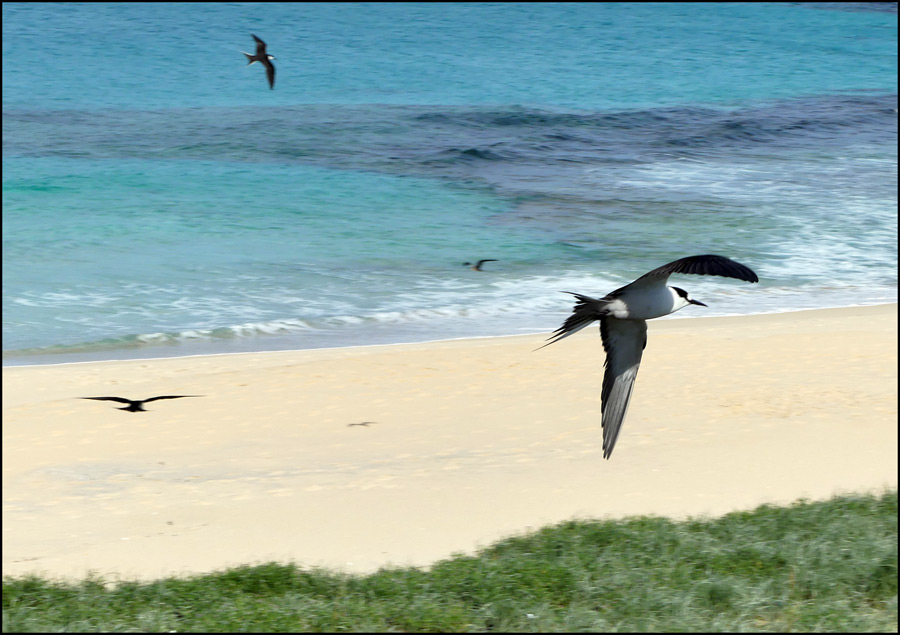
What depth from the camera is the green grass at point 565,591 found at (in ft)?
13.2

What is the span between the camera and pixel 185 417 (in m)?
7.18

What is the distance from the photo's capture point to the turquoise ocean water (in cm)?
1162

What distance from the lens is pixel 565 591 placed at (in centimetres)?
429

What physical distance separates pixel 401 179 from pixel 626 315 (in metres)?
16.6

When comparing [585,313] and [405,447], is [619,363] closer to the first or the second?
[585,313]

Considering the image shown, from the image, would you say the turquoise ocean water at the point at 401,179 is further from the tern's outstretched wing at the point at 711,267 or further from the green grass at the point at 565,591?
the tern's outstretched wing at the point at 711,267

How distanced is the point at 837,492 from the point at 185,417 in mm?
3765

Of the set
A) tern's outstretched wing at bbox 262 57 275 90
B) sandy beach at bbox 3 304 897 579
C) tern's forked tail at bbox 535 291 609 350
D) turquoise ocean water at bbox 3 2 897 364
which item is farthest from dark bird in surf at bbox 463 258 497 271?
tern's forked tail at bbox 535 291 609 350

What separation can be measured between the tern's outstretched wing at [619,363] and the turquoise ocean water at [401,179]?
18.4ft

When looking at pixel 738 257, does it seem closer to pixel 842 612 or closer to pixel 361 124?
pixel 842 612

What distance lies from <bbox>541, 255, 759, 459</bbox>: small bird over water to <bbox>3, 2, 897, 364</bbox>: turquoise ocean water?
5.63 m

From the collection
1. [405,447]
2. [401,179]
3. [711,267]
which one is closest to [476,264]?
[405,447]

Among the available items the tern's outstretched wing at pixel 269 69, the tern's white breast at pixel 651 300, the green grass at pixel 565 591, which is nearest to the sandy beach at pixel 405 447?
the green grass at pixel 565 591

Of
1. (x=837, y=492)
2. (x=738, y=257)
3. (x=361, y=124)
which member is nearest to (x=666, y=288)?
(x=837, y=492)
